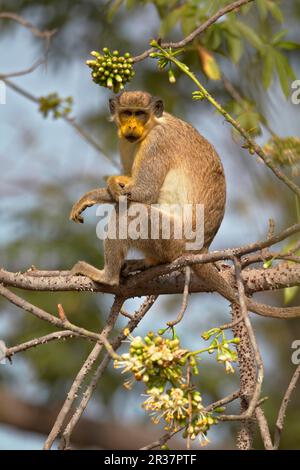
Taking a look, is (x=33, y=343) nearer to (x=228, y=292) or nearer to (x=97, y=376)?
(x=97, y=376)

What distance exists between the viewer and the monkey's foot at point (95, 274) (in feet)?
17.4

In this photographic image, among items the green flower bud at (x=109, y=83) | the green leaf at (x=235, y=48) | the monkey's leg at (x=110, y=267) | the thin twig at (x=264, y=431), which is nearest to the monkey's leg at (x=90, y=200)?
the monkey's leg at (x=110, y=267)

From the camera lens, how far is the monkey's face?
585 centimetres

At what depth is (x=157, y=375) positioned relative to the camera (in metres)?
3.25

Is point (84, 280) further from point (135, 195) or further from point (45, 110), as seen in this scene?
point (45, 110)

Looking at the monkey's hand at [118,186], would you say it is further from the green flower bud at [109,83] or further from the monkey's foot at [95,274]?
the green flower bud at [109,83]

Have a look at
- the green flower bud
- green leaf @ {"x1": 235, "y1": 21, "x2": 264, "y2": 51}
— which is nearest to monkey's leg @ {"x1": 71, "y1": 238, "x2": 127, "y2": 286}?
the green flower bud

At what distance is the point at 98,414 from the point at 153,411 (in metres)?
8.05

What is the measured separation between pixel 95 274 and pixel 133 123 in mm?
1117

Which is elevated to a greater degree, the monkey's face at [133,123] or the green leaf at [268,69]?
the green leaf at [268,69]

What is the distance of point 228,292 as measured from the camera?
5141 millimetres

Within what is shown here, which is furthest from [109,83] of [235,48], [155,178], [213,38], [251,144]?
[213,38]

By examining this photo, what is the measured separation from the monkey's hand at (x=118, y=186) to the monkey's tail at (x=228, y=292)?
744mm
